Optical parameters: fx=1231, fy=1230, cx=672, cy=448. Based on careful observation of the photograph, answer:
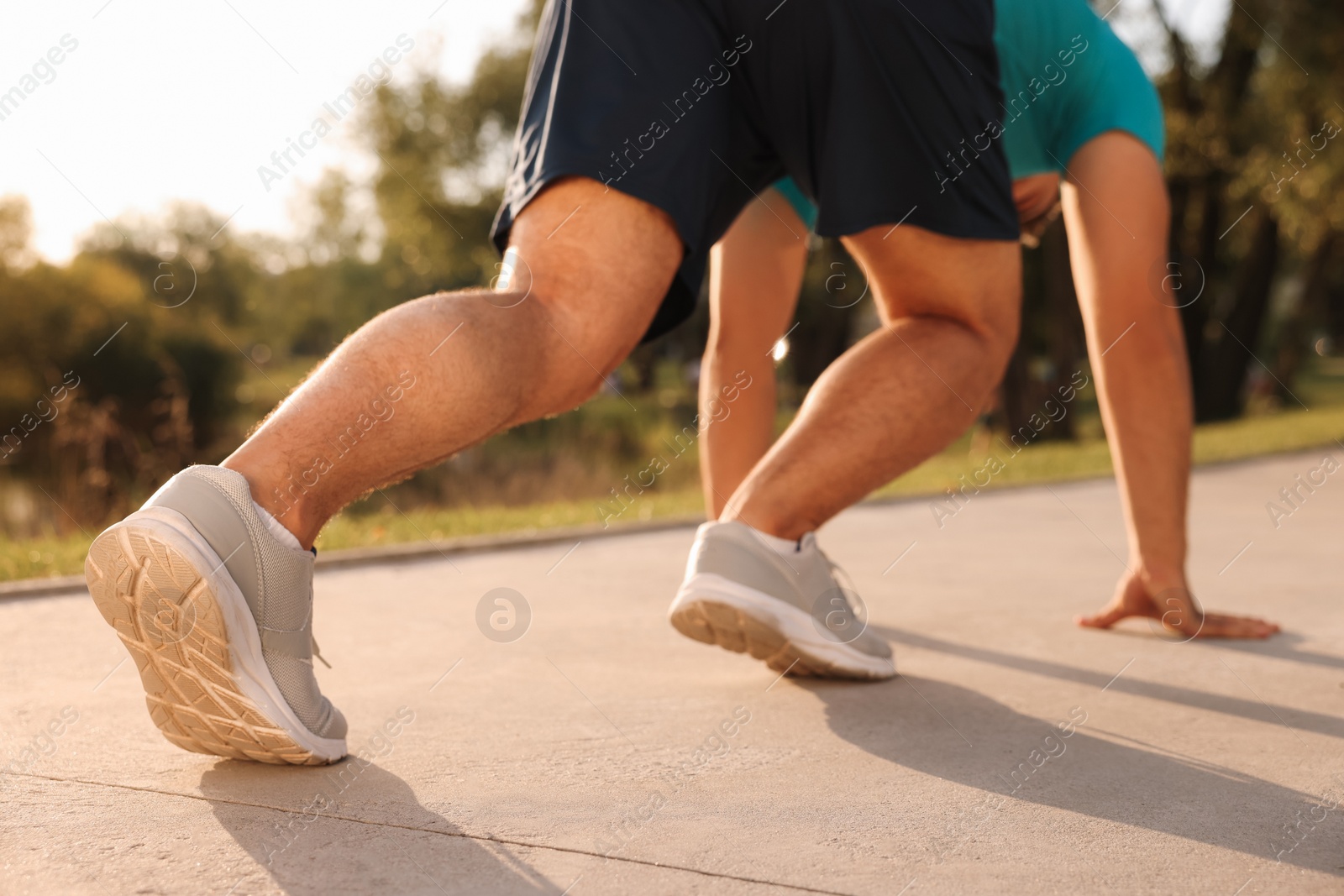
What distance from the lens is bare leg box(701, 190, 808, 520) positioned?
2.84 metres

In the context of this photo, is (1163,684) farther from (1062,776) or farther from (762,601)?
(762,601)

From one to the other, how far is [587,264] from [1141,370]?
156 centimetres

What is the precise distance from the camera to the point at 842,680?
2314 mm

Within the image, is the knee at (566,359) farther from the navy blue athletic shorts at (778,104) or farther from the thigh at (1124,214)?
the thigh at (1124,214)

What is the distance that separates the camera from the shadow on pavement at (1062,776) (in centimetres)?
149

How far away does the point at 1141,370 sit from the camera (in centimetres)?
281

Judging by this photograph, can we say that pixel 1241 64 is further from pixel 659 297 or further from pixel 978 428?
pixel 659 297

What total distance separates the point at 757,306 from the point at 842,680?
0.95 metres

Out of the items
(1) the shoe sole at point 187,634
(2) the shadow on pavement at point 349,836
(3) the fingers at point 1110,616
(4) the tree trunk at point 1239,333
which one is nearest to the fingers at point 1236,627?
(3) the fingers at point 1110,616

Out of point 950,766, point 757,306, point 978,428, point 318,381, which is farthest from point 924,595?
point 978,428

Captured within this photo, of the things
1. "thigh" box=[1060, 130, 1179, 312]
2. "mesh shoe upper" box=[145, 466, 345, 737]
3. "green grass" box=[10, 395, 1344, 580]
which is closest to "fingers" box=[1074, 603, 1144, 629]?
"thigh" box=[1060, 130, 1179, 312]

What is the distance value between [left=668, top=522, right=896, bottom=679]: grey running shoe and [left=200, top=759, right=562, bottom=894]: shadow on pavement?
58 cm

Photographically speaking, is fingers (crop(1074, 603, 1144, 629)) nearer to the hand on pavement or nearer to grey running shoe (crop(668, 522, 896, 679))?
the hand on pavement

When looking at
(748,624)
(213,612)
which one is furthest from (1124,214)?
(213,612)
